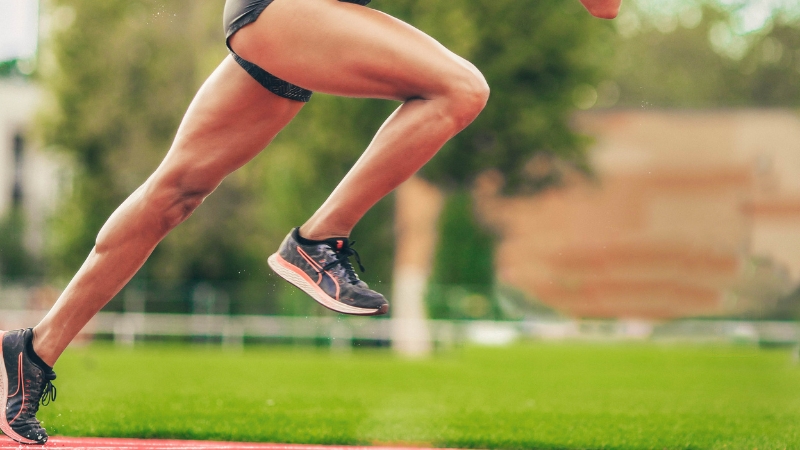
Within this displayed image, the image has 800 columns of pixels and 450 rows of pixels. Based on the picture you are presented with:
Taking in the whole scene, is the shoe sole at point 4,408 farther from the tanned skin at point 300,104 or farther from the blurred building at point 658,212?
the blurred building at point 658,212

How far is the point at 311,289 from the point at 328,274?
0.08 meters

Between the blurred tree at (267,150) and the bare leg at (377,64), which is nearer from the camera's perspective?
the bare leg at (377,64)

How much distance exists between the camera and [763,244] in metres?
30.0

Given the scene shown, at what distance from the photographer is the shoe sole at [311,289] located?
2965 mm

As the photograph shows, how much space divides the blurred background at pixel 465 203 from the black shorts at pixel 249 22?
1883 cm

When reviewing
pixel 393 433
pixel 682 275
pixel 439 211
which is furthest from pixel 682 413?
pixel 682 275

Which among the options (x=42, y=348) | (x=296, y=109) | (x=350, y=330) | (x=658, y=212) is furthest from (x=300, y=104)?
(x=658, y=212)

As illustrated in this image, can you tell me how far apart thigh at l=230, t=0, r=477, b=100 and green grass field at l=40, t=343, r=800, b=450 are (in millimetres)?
2085

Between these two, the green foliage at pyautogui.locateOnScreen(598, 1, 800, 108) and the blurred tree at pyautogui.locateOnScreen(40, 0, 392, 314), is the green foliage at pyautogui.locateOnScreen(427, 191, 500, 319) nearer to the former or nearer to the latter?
the blurred tree at pyautogui.locateOnScreen(40, 0, 392, 314)

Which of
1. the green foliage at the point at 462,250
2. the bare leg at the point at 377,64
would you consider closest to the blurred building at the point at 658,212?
the green foliage at the point at 462,250

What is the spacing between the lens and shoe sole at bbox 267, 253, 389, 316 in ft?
9.73

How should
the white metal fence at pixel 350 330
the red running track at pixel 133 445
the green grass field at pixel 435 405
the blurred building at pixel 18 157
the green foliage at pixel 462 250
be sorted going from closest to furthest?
the red running track at pixel 133 445 → the green grass field at pixel 435 405 → the white metal fence at pixel 350 330 → the green foliage at pixel 462 250 → the blurred building at pixel 18 157

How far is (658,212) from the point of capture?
3181 centimetres

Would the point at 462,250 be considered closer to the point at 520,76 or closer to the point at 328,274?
the point at 520,76
